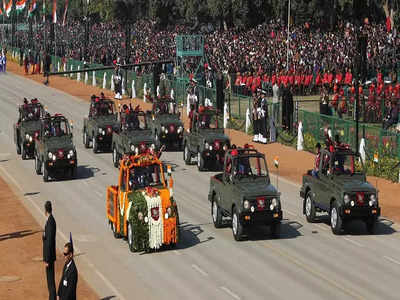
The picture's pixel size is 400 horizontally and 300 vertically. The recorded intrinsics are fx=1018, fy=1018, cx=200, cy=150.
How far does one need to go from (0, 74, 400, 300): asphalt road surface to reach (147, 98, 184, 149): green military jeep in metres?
8.91

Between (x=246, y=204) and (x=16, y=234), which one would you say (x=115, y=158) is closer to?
(x=16, y=234)

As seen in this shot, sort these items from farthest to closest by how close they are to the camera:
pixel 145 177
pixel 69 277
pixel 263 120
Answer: pixel 263 120 → pixel 145 177 → pixel 69 277

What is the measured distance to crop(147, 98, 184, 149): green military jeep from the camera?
44.4 metres

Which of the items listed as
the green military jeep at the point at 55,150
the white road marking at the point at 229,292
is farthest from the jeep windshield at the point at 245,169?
the green military jeep at the point at 55,150

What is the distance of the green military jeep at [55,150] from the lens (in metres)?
37.4

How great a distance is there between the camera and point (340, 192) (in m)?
27.2

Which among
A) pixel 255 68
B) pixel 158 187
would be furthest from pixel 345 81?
pixel 158 187

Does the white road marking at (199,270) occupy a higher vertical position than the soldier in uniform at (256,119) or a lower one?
lower

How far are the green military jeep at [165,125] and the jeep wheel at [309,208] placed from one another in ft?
49.0

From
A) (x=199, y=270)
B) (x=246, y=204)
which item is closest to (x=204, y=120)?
(x=246, y=204)

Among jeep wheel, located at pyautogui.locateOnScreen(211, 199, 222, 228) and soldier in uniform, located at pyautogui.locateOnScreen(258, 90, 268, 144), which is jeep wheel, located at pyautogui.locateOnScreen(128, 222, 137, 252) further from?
soldier in uniform, located at pyautogui.locateOnScreen(258, 90, 268, 144)

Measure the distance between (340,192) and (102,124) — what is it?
1871 cm

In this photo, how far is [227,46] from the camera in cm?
7944

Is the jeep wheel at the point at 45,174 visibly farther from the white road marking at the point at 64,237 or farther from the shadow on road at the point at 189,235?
the shadow on road at the point at 189,235
